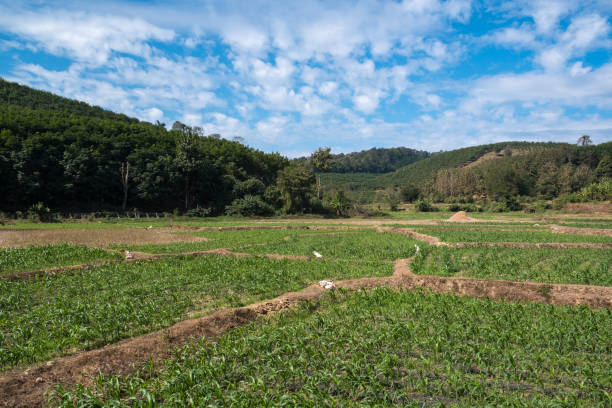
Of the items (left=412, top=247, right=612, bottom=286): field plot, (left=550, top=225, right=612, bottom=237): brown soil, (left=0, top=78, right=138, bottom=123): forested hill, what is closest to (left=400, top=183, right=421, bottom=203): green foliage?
(left=550, top=225, right=612, bottom=237): brown soil

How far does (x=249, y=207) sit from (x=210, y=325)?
1766 inches

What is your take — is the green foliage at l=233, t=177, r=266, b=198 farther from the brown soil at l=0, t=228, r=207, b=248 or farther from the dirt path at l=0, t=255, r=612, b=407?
the dirt path at l=0, t=255, r=612, b=407

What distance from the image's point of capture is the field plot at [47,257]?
558 inches

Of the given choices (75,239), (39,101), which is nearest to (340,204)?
(75,239)

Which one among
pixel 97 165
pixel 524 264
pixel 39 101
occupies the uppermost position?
pixel 39 101

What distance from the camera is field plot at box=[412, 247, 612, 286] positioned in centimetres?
1193

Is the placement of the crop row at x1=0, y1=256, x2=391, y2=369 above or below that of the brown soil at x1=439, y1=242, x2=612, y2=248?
below

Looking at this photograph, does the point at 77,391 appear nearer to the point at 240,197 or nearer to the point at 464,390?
the point at 464,390

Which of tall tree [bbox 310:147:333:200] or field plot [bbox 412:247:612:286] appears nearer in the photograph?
field plot [bbox 412:247:612:286]

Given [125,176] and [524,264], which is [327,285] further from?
[125,176]

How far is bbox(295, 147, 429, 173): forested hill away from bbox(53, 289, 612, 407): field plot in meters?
148

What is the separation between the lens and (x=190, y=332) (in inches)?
289

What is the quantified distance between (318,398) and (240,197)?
5452 cm

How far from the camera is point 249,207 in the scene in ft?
171
